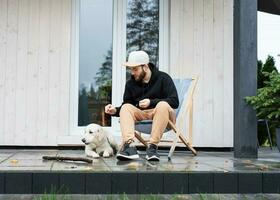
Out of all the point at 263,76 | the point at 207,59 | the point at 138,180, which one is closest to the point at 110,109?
the point at 138,180

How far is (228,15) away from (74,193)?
404 centimetres

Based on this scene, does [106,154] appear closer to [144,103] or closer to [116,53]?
[144,103]

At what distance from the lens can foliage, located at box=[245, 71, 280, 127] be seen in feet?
14.2

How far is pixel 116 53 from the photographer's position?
6352 millimetres

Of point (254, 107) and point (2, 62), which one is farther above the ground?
point (2, 62)

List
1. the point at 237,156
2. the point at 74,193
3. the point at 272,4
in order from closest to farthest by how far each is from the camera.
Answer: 1. the point at 74,193
2. the point at 237,156
3. the point at 272,4

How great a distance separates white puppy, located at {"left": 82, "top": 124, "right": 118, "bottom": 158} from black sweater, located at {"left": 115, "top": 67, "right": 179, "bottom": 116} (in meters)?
0.25

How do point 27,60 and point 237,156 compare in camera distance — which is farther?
point 27,60

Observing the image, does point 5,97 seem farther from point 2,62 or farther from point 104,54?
point 104,54

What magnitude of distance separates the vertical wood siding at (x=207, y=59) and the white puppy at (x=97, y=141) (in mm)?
1831

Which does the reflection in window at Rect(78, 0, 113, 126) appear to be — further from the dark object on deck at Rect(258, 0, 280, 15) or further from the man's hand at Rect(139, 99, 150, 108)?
the dark object on deck at Rect(258, 0, 280, 15)

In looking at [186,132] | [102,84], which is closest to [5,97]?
[102,84]

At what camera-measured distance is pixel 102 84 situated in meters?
6.36

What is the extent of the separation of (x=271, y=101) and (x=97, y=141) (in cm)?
166
